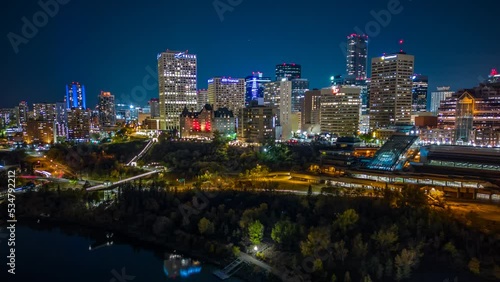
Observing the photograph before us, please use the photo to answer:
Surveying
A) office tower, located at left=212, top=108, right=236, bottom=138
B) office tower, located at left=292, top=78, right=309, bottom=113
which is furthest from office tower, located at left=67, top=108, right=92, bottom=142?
office tower, located at left=292, top=78, right=309, bottom=113

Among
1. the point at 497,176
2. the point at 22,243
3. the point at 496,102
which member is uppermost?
the point at 496,102

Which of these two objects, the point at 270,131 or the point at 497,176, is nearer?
the point at 497,176

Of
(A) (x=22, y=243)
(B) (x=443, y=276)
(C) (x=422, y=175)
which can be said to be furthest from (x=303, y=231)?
Answer: (A) (x=22, y=243)

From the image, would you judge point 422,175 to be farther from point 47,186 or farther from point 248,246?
point 47,186

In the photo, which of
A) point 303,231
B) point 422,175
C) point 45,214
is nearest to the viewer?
point 303,231

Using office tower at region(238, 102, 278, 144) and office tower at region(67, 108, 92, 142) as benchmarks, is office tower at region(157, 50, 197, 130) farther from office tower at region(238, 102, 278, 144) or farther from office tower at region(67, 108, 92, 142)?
office tower at region(238, 102, 278, 144)

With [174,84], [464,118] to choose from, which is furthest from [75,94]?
[464,118]
